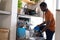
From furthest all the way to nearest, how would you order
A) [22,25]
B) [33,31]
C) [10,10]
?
[33,31], [22,25], [10,10]

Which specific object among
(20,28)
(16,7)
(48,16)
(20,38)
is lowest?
(20,38)

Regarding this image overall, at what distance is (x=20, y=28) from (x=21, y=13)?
0.92 feet

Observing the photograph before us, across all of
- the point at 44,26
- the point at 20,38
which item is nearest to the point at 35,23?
the point at 44,26

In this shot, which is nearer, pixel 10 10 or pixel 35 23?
pixel 10 10

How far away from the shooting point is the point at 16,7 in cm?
206

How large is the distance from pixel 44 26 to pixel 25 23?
347 millimetres

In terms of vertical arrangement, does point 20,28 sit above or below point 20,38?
above

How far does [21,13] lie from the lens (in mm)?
2268

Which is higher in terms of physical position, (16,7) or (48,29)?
(16,7)

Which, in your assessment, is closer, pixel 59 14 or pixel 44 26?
pixel 59 14

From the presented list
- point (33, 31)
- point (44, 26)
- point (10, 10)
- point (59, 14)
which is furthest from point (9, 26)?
point (59, 14)

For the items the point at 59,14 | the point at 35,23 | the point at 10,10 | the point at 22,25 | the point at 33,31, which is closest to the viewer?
the point at 59,14

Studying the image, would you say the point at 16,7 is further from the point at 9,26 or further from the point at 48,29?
the point at 48,29

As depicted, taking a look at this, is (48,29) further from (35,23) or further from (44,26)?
(35,23)
